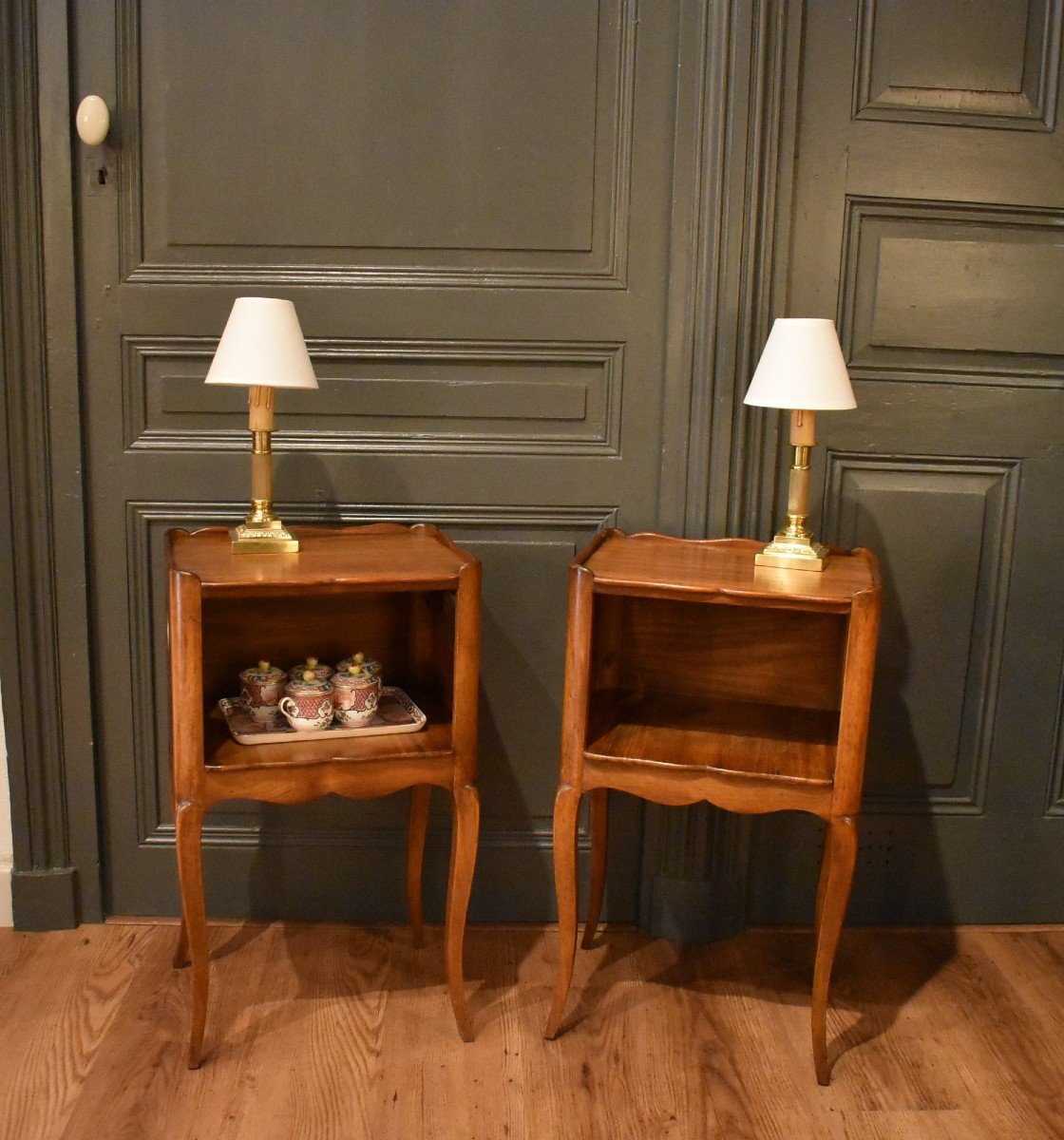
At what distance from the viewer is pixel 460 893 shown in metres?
1.98

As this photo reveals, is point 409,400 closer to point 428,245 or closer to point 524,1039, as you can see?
point 428,245

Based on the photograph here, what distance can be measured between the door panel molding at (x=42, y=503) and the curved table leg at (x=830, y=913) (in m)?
1.42

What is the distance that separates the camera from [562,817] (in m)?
1.93

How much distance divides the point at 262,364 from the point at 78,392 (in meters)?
0.51

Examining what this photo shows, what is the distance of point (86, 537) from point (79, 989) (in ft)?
2.77

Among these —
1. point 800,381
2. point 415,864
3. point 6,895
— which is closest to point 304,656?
point 415,864

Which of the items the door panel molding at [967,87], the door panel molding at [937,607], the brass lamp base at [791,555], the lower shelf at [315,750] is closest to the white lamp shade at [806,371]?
the brass lamp base at [791,555]

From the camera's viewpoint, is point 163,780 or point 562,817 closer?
point 562,817

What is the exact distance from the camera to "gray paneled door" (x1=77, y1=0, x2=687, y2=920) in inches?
84.3

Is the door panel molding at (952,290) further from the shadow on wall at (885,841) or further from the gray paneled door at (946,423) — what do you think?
the shadow on wall at (885,841)

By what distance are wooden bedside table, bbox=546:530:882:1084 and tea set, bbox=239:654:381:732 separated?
1.13 ft

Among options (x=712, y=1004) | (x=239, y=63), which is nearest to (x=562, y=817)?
(x=712, y=1004)

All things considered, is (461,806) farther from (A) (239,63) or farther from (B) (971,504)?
(A) (239,63)

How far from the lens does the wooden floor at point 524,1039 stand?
1.81 meters
